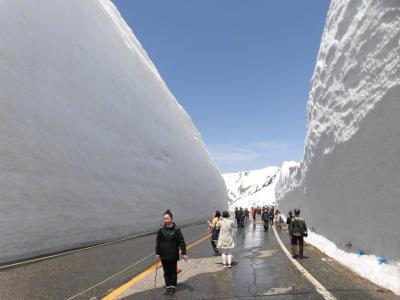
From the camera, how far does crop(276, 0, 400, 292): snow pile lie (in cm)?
682

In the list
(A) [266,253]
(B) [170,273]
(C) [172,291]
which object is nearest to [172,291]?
(C) [172,291]

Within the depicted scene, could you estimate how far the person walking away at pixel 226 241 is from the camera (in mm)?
8977

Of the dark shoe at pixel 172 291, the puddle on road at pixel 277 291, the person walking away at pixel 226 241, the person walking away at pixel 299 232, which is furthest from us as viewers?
the person walking away at pixel 299 232

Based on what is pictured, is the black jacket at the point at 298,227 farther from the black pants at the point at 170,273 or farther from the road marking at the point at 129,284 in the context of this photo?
the black pants at the point at 170,273

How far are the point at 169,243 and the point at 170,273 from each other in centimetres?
50

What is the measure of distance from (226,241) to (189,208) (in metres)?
26.9

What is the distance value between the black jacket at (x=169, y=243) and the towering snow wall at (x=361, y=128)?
3770 mm

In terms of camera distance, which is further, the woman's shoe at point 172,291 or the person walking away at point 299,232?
the person walking away at point 299,232

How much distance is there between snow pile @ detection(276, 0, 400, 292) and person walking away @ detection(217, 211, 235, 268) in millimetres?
3040

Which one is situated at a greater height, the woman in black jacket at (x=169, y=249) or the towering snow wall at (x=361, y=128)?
the towering snow wall at (x=361, y=128)

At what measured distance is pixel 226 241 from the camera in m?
9.20

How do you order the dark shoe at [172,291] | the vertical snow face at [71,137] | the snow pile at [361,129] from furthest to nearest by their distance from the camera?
the vertical snow face at [71,137] → the snow pile at [361,129] → the dark shoe at [172,291]

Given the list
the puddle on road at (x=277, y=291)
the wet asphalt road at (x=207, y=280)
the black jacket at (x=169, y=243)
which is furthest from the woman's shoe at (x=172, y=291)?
the puddle on road at (x=277, y=291)

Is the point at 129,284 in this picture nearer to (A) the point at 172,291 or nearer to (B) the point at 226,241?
(A) the point at 172,291
